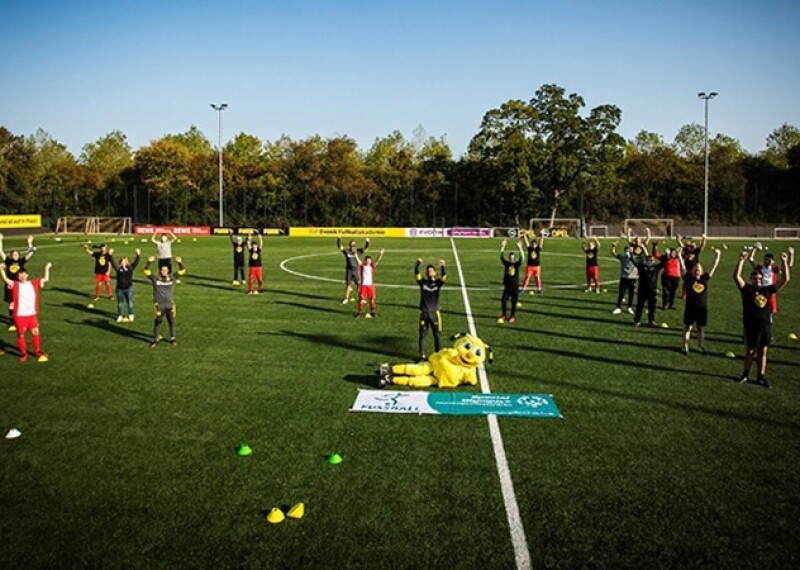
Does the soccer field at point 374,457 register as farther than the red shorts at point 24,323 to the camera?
No

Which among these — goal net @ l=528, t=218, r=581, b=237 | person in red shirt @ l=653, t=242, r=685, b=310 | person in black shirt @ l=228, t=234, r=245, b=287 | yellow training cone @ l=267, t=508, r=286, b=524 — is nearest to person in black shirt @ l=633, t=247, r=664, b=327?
person in red shirt @ l=653, t=242, r=685, b=310

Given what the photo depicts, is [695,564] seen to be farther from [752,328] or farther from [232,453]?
[752,328]

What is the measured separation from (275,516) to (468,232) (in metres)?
63.3

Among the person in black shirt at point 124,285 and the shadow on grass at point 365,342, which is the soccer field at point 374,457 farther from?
the person in black shirt at point 124,285

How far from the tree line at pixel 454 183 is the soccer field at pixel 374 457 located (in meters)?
56.6

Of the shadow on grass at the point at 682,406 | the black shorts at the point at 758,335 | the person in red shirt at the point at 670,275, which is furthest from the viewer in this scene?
the person in red shirt at the point at 670,275

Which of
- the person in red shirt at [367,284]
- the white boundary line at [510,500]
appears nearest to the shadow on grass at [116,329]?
the person in red shirt at [367,284]

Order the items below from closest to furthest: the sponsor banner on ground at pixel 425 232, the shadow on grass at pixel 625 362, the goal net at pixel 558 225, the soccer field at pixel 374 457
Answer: the soccer field at pixel 374 457, the shadow on grass at pixel 625 362, the goal net at pixel 558 225, the sponsor banner on ground at pixel 425 232

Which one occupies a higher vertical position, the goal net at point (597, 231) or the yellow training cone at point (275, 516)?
the goal net at point (597, 231)

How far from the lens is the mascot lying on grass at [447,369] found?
11.2 meters

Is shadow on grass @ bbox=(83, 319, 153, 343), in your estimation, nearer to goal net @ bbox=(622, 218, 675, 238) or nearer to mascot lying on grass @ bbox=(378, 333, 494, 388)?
mascot lying on grass @ bbox=(378, 333, 494, 388)

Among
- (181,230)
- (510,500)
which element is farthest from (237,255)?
(181,230)

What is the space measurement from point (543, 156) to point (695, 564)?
68362mm

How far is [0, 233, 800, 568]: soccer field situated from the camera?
6.27 metres
